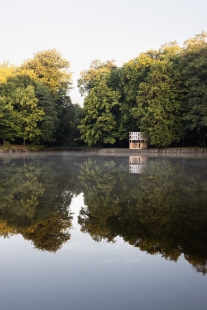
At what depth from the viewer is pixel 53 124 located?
52.1 meters

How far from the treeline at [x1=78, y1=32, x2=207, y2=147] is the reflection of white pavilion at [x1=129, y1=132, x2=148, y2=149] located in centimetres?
111

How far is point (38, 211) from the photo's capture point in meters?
8.28

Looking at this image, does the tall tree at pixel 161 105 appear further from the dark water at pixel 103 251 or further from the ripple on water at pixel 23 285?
the ripple on water at pixel 23 285

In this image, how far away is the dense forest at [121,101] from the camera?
1777 inches

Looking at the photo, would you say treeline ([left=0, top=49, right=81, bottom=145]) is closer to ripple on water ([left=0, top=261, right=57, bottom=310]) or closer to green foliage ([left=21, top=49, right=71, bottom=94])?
green foliage ([left=21, top=49, right=71, bottom=94])

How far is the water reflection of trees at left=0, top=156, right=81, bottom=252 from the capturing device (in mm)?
6201

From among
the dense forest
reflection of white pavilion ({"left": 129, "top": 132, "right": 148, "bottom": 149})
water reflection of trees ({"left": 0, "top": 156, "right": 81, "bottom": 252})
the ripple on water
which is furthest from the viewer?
reflection of white pavilion ({"left": 129, "top": 132, "right": 148, "bottom": 149})

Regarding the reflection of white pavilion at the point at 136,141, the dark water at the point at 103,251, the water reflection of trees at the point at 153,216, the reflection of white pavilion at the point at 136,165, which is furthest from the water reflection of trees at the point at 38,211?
the reflection of white pavilion at the point at 136,141

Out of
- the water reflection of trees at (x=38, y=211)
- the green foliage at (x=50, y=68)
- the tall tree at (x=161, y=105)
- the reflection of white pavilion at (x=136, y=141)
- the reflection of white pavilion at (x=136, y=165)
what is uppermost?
the green foliage at (x=50, y=68)

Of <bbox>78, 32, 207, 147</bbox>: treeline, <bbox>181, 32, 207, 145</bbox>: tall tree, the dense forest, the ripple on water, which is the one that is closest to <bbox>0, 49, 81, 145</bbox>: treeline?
the dense forest

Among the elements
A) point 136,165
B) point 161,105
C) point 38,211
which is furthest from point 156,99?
point 38,211

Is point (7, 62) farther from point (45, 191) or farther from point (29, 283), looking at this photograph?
point (29, 283)

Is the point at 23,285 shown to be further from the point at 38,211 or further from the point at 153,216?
the point at 38,211

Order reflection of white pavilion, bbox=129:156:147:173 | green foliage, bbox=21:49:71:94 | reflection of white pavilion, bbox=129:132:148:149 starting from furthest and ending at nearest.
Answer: green foliage, bbox=21:49:71:94 < reflection of white pavilion, bbox=129:132:148:149 < reflection of white pavilion, bbox=129:156:147:173
